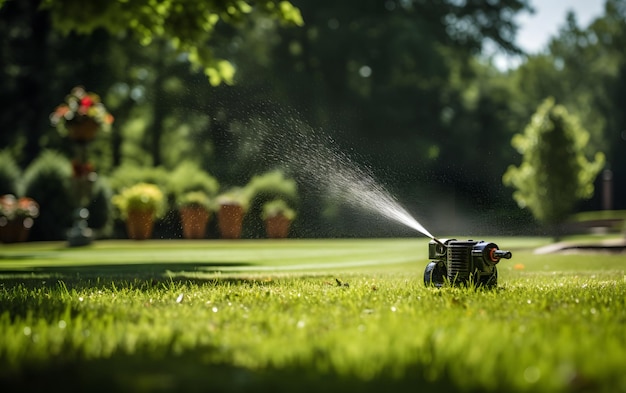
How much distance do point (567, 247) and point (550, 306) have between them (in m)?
10.8

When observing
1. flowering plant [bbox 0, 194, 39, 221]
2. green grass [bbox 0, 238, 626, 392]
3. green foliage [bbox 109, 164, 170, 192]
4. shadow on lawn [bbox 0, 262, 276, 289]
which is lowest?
green grass [bbox 0, 238, 626, 392]

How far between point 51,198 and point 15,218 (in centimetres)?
209

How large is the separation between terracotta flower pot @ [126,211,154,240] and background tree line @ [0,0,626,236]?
642 centimetres

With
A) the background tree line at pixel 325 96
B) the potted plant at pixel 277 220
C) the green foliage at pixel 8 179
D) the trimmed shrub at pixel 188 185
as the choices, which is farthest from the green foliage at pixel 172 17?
the background tree line at pixel 325 96

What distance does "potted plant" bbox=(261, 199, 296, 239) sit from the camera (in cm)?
2370

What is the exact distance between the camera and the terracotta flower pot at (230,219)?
79.0 ft

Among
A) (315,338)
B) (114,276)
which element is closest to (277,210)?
(114,276)

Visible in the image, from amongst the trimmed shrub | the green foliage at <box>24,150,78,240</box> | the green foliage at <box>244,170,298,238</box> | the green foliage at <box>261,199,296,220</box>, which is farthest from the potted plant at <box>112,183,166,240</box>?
the green foliage at <box>261,199,296,220</box>

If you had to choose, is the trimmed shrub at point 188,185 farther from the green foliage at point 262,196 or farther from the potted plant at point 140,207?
the potted plant at point 140,207

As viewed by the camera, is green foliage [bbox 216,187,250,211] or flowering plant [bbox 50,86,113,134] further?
green foliage [bbox 216,187,250,211]

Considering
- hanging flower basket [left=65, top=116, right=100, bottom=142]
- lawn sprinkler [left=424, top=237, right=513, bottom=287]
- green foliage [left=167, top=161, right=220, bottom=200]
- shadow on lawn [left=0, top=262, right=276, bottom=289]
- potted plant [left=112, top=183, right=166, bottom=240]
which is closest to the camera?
lawn sprinkler [left=424, top=237, right=513, bottom=287]

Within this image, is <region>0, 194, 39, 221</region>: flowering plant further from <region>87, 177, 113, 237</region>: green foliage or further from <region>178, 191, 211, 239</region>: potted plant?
<region>178, 191, 211, 239</region>: potted plant

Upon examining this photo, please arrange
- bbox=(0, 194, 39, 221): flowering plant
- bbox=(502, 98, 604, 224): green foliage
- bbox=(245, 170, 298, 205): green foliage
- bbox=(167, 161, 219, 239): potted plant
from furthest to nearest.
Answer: bbox=(245, 170, 298, 205): green foliage < bbox=(167, 161, 219, 239): potted plant < bbox=(502, 98, 604, 224): green foliage < bbox=(0, 194, 39, 221): flowering plant

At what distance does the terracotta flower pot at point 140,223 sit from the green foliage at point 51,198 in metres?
1.77
